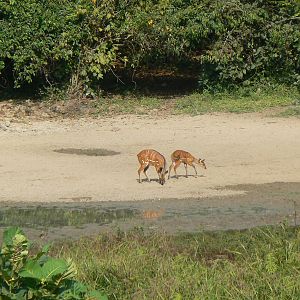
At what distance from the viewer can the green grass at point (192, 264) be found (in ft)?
24.2

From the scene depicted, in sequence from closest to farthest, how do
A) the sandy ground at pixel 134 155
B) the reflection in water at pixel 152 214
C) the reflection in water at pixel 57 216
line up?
the reflection in water at pixel 57 216, the reflection in water at pixel 152 214, the sandy ground at pixel 134 155

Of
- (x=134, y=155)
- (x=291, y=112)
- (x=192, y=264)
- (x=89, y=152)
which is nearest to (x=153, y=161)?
(x=134, y=155)

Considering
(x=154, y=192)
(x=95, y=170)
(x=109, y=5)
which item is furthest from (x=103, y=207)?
(x=109, y=5)

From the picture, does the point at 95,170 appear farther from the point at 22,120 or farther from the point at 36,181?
the point at 22,120

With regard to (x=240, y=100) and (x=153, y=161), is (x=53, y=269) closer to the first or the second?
(x=153, y=161)

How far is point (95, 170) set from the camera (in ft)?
46.9

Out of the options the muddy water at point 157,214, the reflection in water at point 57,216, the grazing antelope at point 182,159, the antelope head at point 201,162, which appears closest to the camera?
the muddy water at point 157,214

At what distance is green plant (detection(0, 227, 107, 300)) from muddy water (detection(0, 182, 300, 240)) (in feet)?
16.6

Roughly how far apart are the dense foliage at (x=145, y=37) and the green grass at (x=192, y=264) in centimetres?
977

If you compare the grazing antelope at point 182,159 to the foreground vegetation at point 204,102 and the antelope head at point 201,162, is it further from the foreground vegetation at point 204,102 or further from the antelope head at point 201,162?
the foreground vegetation at point 204,102

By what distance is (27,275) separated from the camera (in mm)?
5523

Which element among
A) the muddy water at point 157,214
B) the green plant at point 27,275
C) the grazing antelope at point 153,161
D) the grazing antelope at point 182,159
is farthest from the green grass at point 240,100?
the green plant at point 27,275

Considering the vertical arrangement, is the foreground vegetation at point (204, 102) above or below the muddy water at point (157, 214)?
below

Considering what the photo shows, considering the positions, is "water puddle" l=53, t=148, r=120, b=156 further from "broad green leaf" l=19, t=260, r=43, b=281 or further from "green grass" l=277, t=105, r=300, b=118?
"broad green leaf" l=19, t=260, r=43, b=281
